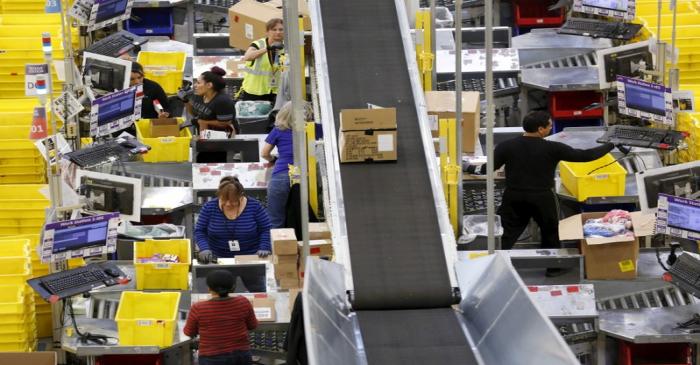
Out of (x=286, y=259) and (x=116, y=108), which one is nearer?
(x=286, y=259)

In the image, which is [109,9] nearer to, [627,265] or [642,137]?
[642,137]

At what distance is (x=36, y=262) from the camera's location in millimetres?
14570

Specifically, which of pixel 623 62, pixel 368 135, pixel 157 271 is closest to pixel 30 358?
pixel 157 271

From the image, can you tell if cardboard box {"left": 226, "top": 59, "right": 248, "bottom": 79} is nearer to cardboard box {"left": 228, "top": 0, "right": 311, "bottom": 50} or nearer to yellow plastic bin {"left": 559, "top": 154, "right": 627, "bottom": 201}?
cardboard box {"left": 228, "top": 0, "right": 311, "bottom": 50}

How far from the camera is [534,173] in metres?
14.7

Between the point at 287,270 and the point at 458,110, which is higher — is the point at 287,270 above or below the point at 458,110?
below

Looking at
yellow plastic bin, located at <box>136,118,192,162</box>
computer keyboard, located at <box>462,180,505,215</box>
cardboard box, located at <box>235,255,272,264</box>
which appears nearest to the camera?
cardboard box, located at <box>235,255,272,264</box>

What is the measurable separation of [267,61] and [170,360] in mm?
5202

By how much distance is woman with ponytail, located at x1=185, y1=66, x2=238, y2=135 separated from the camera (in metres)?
16.8

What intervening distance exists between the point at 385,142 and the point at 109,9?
5479 mm

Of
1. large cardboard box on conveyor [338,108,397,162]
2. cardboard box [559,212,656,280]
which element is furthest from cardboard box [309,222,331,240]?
cardboard box [559,212,656,280]

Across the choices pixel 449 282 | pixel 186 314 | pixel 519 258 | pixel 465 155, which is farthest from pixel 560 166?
pixel 186 314

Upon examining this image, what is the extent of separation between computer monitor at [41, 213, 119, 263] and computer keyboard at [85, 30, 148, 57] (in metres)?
4.53

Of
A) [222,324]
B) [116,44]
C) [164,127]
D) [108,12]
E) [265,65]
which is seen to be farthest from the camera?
[108,12]
